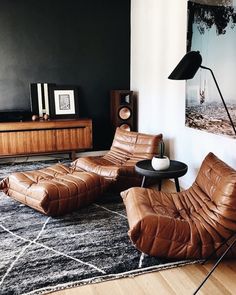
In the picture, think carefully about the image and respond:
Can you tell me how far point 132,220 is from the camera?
2287 millimetres

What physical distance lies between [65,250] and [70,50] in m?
3.84

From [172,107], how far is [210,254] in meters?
2.34

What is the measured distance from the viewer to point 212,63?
10.6ft

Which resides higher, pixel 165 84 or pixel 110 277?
pixel 165 84

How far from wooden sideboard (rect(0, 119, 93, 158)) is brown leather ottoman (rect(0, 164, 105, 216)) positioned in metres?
1.58

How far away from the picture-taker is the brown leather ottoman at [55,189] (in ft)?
9.58

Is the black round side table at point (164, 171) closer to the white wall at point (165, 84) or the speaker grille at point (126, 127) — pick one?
the white wall at point (165, 84)

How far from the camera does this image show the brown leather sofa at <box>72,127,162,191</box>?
142 inches

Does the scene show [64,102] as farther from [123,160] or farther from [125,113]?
[123,160]

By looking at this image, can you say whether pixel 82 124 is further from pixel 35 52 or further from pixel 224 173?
pixel 224 173

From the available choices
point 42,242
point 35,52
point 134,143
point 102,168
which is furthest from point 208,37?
point 35,52

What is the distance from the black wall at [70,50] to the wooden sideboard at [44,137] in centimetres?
54

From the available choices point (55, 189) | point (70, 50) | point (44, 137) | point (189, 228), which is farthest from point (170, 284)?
point (70, 50)

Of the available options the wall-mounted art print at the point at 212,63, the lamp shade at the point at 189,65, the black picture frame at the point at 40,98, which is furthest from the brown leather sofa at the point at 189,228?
the black picture frame at the point at 40,98
